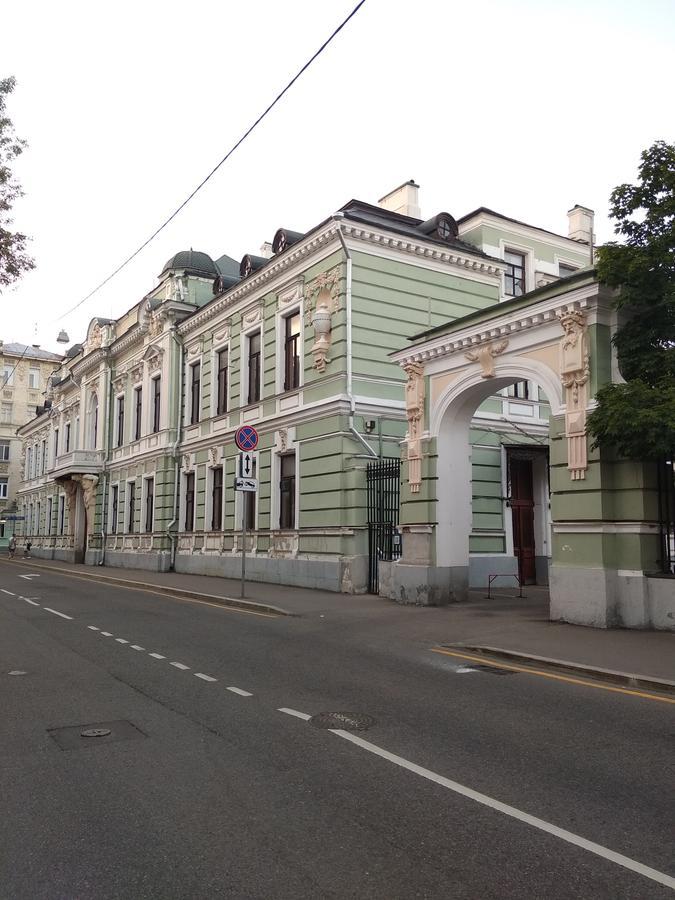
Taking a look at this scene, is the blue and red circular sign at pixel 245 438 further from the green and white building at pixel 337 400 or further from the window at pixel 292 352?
the window at pixel 292 352

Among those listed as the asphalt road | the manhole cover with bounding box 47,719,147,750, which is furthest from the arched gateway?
the manhole cover with bounding box 47,719,147,750

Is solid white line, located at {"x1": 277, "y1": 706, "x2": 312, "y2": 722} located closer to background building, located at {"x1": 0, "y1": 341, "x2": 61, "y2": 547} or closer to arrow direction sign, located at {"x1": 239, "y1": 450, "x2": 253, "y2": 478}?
arrow direction sign, located at {"x1": 239, "y1": 450, "x2": 253, "y2": 478}

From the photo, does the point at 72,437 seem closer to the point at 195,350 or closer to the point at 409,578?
the point at 195,350

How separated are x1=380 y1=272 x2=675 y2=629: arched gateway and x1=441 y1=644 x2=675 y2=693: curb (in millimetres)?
2765

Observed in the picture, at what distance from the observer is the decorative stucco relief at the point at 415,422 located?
16469mm

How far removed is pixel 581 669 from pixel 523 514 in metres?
15.6

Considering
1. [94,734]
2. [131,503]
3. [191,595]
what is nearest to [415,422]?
[191,595]

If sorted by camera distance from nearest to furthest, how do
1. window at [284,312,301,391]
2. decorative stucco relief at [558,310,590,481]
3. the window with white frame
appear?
decorative stucco relief at [558,310,590,481] < window at [284,312,301,391] < the window with white frame

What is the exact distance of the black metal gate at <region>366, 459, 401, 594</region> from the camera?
18.8m

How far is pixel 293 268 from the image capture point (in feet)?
74.3

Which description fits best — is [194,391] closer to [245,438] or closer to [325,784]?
[245,438]

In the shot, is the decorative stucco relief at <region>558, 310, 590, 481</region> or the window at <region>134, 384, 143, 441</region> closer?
the decorative stucco relief at <region>558, 310, 590, 481</region>

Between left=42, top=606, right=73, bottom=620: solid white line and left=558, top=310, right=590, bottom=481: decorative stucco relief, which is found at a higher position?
left=558, top=310, right=590, bottom=481: decorative stucco relief

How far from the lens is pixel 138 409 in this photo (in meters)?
34.7
